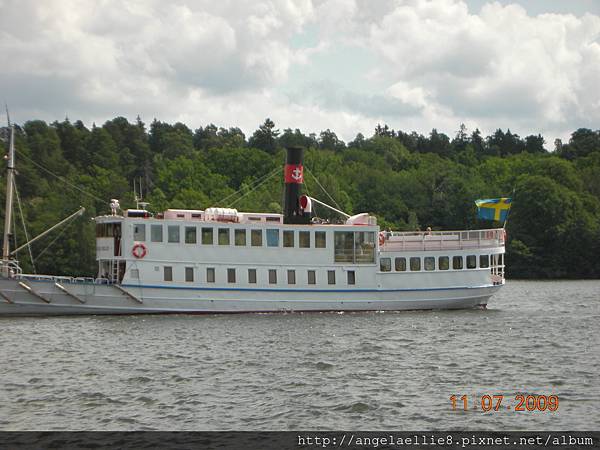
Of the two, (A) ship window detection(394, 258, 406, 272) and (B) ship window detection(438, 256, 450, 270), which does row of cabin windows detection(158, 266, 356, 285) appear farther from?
(B) ship window detection(438, 256, 450, 270)

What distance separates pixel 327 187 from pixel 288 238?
5136 centimetres

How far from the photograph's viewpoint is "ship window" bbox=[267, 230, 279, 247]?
47.6 m

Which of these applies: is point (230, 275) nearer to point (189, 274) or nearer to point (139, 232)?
point (189, 274)

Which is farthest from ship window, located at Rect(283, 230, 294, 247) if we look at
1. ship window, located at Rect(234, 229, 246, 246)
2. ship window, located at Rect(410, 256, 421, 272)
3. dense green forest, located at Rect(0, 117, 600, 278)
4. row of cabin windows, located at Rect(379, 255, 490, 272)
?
dense green forest, located at Rect(0, 117, 600, 278)

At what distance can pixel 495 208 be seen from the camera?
51.7m

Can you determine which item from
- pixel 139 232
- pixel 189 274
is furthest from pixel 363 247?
pixel 139 232

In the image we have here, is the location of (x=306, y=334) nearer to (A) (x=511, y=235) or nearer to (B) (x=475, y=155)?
(A) (x=511, y=235)

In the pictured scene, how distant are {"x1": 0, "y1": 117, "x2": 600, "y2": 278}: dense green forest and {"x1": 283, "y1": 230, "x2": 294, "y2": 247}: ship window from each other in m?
19.5

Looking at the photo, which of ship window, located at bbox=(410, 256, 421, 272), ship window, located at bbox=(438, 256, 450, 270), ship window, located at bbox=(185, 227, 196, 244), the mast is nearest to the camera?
the mast

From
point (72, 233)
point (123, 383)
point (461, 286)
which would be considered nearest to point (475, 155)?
point (72, 233)

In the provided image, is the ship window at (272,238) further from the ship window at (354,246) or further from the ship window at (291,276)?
the ship window at (354,246)

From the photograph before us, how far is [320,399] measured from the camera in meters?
26.0

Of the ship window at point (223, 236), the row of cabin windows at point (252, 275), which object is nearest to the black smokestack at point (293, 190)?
the row of cabin windows at point (252, 275)
